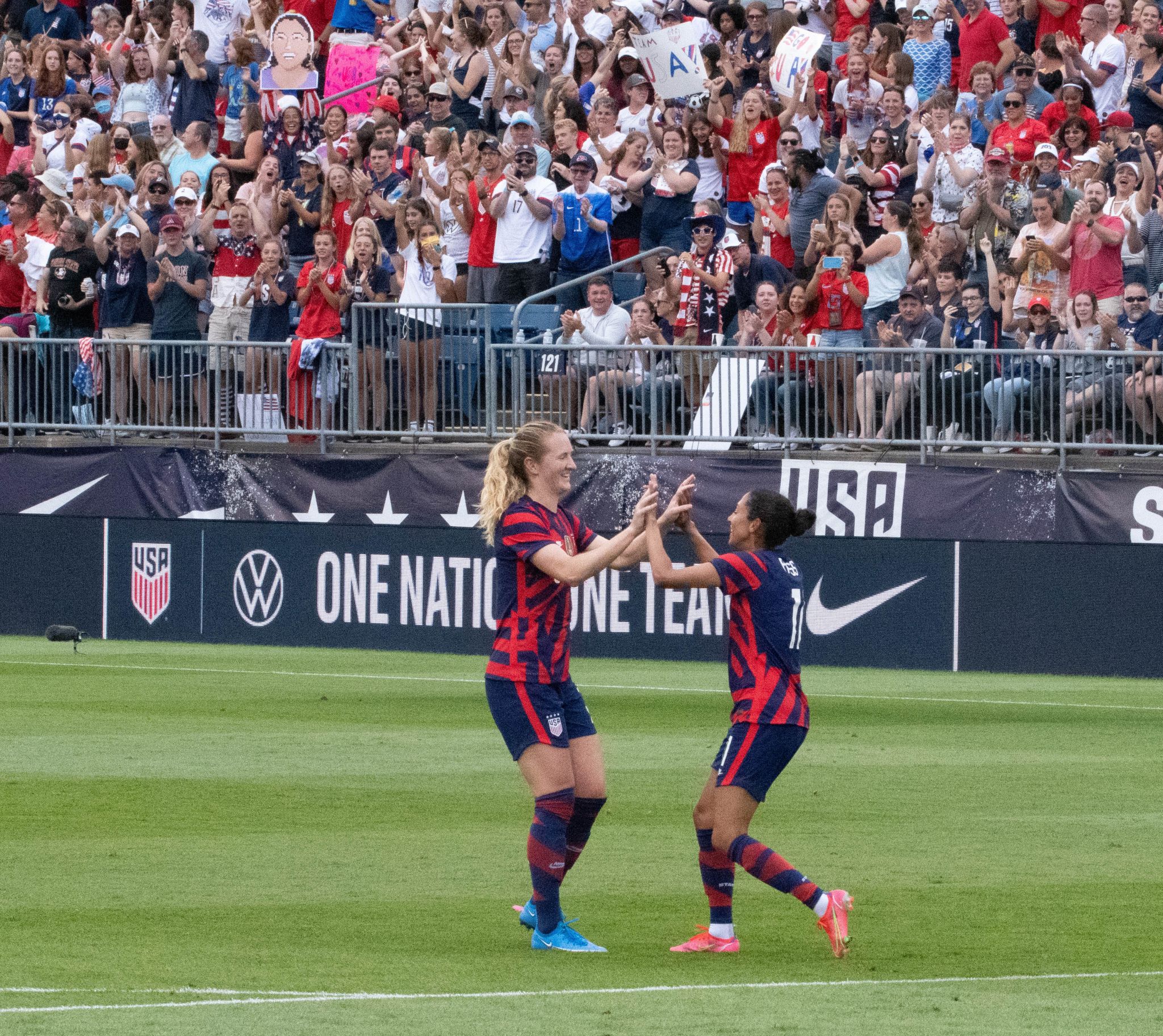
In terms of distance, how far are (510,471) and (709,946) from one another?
1.97 meters

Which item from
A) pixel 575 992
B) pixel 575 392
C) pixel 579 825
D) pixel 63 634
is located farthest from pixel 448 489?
pixel 575 992

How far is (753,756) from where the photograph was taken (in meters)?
8.26

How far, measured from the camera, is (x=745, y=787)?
826 centimetres

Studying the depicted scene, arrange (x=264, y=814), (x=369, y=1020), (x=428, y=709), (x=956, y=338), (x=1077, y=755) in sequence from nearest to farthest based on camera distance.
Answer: (x=369, y=1020) → (x=264, y=814) → (x=1077, y=755) → (x=428, y=709) → (x=956, y=338)

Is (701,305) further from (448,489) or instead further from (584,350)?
(448,489)

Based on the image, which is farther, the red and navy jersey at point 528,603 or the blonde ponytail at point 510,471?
the blonde ponytail at point 510,471

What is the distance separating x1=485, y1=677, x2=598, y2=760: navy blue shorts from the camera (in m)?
8.33

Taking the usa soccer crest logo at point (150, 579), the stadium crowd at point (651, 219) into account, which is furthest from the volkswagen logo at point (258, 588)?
the stadium crowd at point (651, 219)

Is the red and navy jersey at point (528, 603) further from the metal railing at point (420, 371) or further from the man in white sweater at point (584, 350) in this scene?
the metal railing at point (420, 371)

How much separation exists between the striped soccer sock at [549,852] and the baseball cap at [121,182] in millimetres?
18658

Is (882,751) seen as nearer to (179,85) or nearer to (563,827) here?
(563,827)

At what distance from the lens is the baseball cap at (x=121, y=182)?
84.5 ft

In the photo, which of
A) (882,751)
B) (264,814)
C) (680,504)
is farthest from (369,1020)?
(882,751)

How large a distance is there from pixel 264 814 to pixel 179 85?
18.4m
